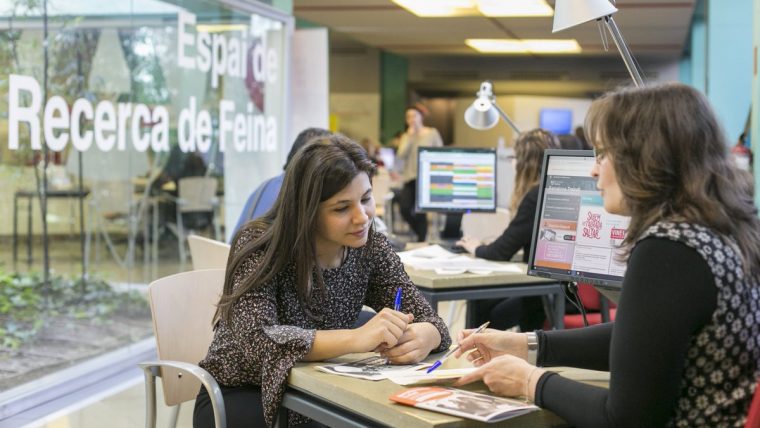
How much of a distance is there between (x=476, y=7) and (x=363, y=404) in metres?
9.48

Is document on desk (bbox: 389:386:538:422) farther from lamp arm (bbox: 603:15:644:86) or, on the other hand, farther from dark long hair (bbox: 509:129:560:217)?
dark long hair (bbox: 509:129:560:217)

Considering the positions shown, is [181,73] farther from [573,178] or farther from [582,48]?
[582,48]

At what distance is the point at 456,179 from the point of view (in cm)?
565

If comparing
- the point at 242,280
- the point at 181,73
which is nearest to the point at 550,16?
the point at 181,73

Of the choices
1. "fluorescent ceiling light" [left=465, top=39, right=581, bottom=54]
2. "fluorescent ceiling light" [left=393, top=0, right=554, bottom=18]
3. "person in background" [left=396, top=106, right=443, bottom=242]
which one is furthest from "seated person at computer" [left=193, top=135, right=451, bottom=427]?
"fluorescent ceiling light" [left=465, top=39, right=581, bottom=54]

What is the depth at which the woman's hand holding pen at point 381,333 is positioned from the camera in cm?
209

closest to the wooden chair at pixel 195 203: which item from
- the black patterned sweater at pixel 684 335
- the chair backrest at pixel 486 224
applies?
the chair backrest at pixel 486 224

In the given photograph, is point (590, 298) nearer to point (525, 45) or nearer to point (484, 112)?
point (484, 112)

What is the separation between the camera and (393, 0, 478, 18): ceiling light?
34.6 ft

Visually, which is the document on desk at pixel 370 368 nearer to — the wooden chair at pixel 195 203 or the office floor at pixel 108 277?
the office floor at pixel 108 277

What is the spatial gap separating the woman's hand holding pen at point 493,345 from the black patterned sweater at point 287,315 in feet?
0.88

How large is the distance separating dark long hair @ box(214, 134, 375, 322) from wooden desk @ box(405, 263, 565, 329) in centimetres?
143

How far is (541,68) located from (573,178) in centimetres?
1578

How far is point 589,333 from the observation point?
204 centimetres
